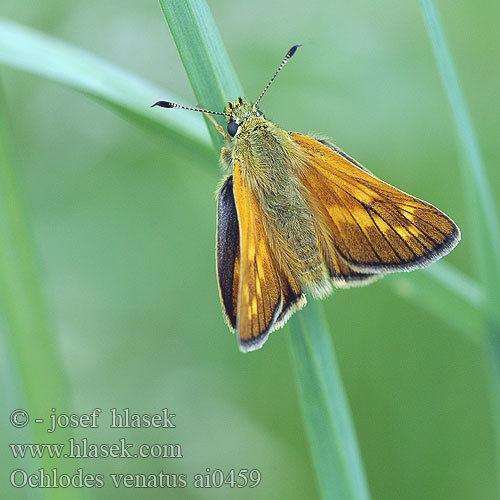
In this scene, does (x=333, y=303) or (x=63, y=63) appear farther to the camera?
(x=333, y=303)

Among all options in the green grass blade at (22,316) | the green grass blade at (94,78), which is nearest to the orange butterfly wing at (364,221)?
the green grass blade at (94,78)

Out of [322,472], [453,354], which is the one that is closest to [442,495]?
[453,354]

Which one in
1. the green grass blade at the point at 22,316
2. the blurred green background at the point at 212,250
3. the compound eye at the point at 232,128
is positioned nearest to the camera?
the green grass blade at the point at 22,316

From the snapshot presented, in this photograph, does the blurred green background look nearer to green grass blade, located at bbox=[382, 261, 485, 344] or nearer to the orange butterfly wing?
green grass blade, located at bbox=[382, 261, 485, 344]

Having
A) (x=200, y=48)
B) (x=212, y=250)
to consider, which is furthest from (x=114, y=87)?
(x=212, y=250)

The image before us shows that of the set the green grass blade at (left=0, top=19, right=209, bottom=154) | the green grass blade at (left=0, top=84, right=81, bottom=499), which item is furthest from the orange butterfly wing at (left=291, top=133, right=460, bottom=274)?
the green grass blade at (left=0, top=84, right=81, bottom=499)

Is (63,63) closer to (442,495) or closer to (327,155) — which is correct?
(327,155)

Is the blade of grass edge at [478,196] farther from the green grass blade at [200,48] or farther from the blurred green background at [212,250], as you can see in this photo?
the blurred green background at [212,250]
